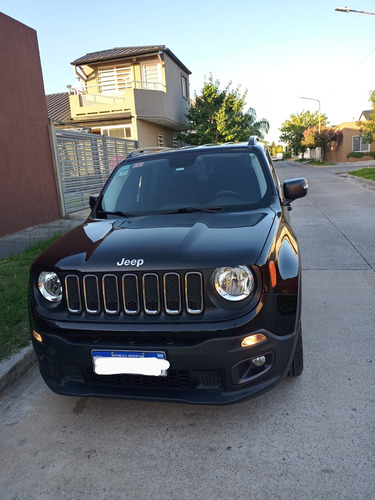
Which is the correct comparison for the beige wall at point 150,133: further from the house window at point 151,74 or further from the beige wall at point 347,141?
the beige wall at point 347,141

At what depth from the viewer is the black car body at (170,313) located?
7.40ft

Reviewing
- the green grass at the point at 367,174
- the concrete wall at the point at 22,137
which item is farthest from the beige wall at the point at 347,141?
the concrete wall at the point at 22,137

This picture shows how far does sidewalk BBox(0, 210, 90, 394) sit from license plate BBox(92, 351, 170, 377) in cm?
123

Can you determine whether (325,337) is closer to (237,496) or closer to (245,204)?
(245,204)

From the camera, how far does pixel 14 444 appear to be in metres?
2.54

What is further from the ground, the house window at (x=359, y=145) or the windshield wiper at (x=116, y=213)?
the house window at (x=359, y=145)

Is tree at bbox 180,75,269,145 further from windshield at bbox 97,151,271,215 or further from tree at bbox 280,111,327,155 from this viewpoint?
tree at bbox 280,111,327,155

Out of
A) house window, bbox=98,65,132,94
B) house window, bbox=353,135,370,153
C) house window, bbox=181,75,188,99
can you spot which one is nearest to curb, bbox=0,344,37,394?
house window, bbox=98,65,132,94

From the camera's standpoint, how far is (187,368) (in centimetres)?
226

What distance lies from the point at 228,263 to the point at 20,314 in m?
2.84

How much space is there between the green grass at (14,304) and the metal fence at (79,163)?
545 centimetres

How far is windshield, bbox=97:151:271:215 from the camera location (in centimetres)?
350

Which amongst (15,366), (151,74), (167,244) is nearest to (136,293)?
(167,244)

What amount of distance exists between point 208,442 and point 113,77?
25.4 m
